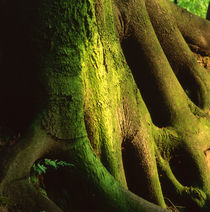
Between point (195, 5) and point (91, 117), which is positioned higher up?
point (195, 5)

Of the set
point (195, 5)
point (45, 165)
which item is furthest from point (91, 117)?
point (195, 5)

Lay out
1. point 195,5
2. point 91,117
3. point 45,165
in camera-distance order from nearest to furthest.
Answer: point 45,165, point 91,117, point 195,5

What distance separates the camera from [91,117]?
314 centimetres

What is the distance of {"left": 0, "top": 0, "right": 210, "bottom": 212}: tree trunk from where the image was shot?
2.66 m

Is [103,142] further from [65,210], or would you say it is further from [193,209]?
[193,209]

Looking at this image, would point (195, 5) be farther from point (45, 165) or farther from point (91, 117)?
point (45, 165)

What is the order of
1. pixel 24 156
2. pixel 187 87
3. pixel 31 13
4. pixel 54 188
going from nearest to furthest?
pixel 24 156
pixel 31 13
pixel 54 188
pixel 187 87

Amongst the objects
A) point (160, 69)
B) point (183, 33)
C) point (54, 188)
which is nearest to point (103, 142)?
point (54, 188)

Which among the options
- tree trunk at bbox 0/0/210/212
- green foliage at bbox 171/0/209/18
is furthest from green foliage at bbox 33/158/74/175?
green foliage at bbox 171/0/209/18

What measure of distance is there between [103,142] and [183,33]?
3.03 meters

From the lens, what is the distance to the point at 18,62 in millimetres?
2781

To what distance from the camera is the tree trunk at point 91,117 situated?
2664mm

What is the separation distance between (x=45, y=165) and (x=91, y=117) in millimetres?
646

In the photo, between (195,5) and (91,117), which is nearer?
(91,117)
